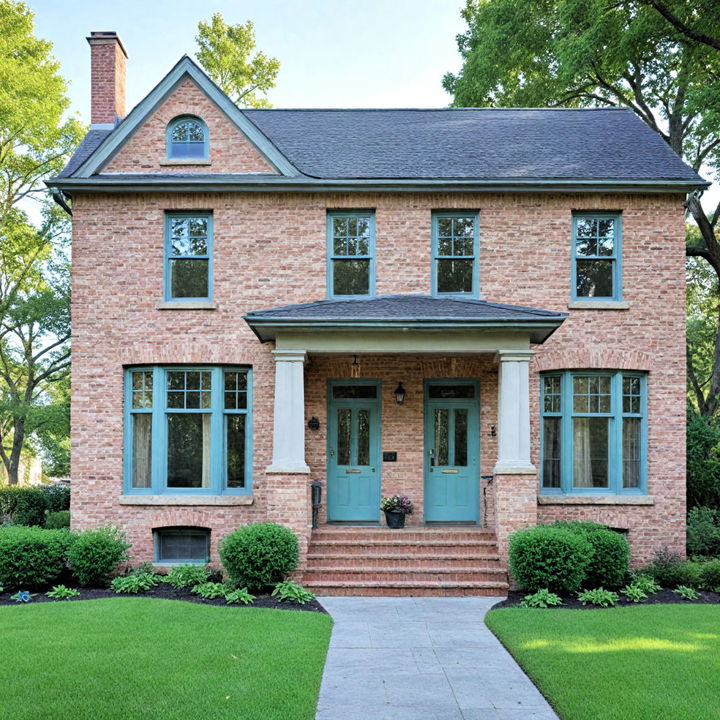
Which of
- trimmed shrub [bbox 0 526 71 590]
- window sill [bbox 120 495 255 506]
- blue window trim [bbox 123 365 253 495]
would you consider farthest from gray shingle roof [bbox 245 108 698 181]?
trimmed shrub [bbox 0 526 71 590]

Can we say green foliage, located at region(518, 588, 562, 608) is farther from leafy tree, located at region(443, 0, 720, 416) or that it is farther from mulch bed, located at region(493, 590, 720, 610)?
leafy tree, located at region(443, 0, 720, 416)

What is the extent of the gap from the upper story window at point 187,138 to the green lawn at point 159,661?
7.83 metres

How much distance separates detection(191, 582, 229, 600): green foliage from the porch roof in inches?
156

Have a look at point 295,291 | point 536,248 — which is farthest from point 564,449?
point 295,291

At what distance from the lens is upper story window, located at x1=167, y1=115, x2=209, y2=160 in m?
12.5

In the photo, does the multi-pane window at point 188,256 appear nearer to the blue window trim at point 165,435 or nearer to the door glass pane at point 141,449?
the blue window trim at point 165,435

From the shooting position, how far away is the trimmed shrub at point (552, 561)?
9.83 metres

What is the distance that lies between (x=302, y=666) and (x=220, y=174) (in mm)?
8714

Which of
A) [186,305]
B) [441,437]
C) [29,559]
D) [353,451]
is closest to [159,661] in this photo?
[29,559]

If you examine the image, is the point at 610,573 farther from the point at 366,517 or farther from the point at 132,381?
the point at 132,381

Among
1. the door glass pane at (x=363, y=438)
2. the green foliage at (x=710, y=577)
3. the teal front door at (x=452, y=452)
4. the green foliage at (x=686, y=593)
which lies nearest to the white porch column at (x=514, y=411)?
the teal front door at (x=452, y=452)

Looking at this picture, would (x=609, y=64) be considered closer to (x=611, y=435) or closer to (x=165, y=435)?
(x=611, y=435)

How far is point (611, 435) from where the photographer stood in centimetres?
1223

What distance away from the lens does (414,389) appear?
12609 millimetres
